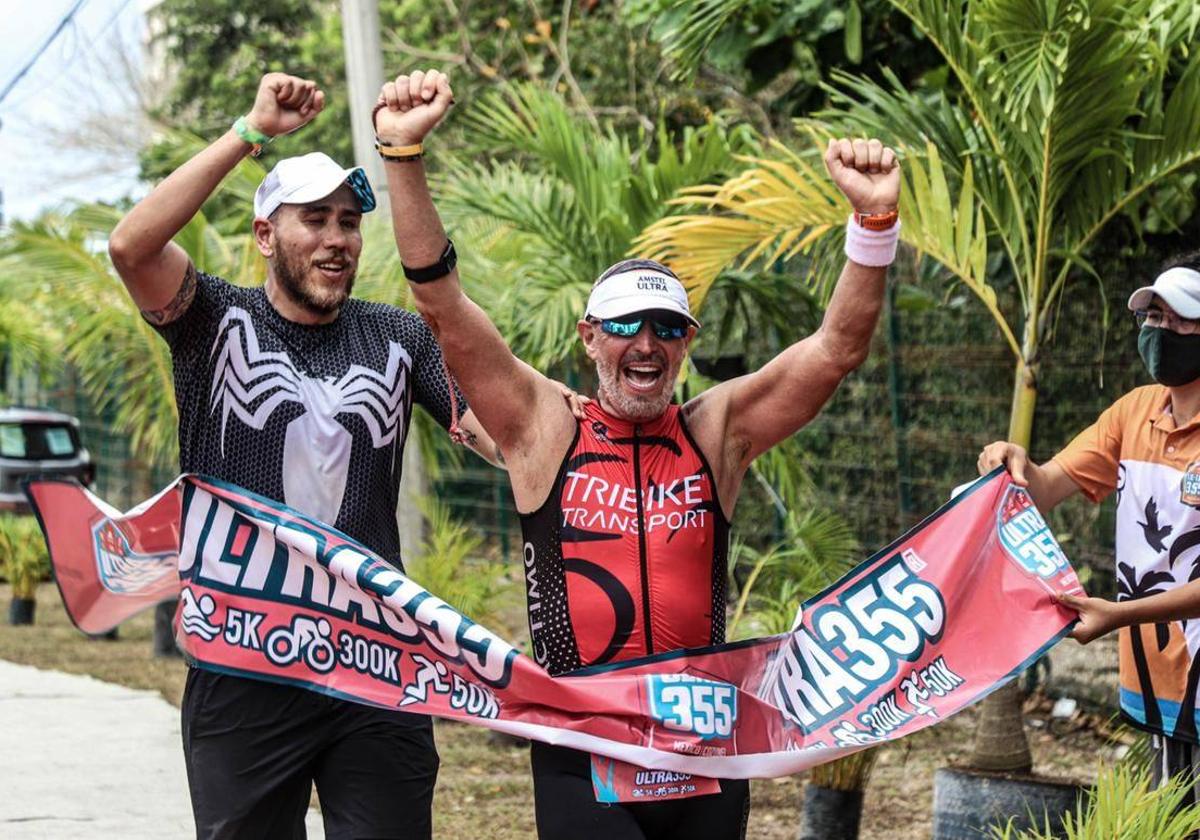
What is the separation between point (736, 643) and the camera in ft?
13.5

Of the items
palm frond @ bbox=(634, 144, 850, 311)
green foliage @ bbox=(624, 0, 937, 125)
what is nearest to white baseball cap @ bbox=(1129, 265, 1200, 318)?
palm frond @ bbox=(634, 144, 850, 311)

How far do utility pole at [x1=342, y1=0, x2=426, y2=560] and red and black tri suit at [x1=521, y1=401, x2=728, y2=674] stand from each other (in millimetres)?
6186

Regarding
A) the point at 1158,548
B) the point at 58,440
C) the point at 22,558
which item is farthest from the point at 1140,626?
the point at 58,440

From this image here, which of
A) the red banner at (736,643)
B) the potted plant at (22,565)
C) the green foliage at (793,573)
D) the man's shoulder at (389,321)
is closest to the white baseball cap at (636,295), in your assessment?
the man's shoulder at (389,321)

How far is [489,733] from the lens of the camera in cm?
949

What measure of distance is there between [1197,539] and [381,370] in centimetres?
213

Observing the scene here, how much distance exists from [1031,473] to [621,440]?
1291 millimetres

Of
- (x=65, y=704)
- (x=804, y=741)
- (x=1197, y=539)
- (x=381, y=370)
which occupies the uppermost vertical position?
(x=381, y=370)

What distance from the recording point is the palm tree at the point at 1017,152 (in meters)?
6.02

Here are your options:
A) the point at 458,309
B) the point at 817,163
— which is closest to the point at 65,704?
the point at 817,163

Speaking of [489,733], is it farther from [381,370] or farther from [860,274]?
[860,274]

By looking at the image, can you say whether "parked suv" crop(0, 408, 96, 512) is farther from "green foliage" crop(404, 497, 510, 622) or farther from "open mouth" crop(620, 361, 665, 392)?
"open mouth" crop(620, 361, 665, 392)

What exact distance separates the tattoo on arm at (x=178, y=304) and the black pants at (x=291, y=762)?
0.91 m

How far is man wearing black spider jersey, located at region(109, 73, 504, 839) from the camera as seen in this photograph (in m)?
4.23
